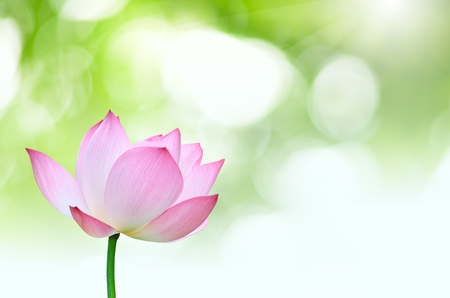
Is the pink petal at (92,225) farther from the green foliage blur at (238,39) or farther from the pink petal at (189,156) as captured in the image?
the green foliage blur at (238,39)

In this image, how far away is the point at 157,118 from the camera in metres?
2.66

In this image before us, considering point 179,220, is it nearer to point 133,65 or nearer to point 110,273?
point 110,273

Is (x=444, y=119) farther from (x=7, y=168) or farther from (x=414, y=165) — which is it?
Result: (x=7, y=168)

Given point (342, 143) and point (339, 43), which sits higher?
point (339, 43)

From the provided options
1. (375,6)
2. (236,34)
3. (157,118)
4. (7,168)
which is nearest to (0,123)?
(7,168)

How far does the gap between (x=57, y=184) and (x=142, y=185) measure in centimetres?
9

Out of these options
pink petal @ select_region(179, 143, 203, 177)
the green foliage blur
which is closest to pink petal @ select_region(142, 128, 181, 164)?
pink petal @ select_region(179, 143, 203, 177)

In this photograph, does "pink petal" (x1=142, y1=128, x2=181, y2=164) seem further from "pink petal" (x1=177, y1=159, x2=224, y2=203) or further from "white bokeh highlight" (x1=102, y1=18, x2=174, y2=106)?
"white bokeh highlight" (x1=102, y1=18, x2=174, y2=106)

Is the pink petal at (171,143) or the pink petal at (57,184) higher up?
the pink petal at (171,143)

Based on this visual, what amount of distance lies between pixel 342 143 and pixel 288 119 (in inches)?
9.9

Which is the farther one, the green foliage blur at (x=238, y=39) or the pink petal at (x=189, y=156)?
the green foliage blur at (x=238, y=39)

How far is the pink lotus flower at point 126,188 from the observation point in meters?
0.51

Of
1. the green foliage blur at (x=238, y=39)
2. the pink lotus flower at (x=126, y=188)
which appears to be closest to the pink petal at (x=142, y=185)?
the pink lotus flower at (x=126, y=188)

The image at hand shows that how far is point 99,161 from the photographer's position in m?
0.54
